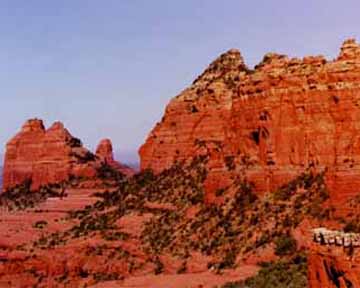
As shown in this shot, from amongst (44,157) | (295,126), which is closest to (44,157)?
(44,157)

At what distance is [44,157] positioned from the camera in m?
99.4

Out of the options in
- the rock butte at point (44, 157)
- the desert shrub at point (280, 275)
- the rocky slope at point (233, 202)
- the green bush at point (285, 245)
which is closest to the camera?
the desert shrub at point (280, 275)

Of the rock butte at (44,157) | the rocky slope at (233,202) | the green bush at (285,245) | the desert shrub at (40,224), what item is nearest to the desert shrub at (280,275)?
the rocky slope at (233,202)

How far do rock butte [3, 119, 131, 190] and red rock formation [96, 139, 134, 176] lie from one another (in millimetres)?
4232

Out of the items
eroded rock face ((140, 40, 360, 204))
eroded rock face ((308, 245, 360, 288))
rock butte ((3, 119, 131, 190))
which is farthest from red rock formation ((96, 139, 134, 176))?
eroded rock face ((308, 245, 360, 288))

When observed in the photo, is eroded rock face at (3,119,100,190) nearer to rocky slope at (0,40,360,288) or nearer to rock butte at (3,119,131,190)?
rock butte at (3,119,131,190)

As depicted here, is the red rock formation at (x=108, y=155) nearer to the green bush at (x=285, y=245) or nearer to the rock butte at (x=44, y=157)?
the rock butte at (x=44, y=157)

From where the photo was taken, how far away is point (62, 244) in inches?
2416

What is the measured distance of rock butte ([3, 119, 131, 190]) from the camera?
Answer: 97.6 metres

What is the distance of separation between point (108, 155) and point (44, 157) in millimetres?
13567

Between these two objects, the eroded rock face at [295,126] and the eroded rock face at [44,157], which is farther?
the eroded rock face at [44,157]

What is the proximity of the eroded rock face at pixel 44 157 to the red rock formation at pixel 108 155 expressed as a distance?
212 inches

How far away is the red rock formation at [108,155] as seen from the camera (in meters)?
109

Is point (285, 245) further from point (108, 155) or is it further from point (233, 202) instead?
point (108, 155)
